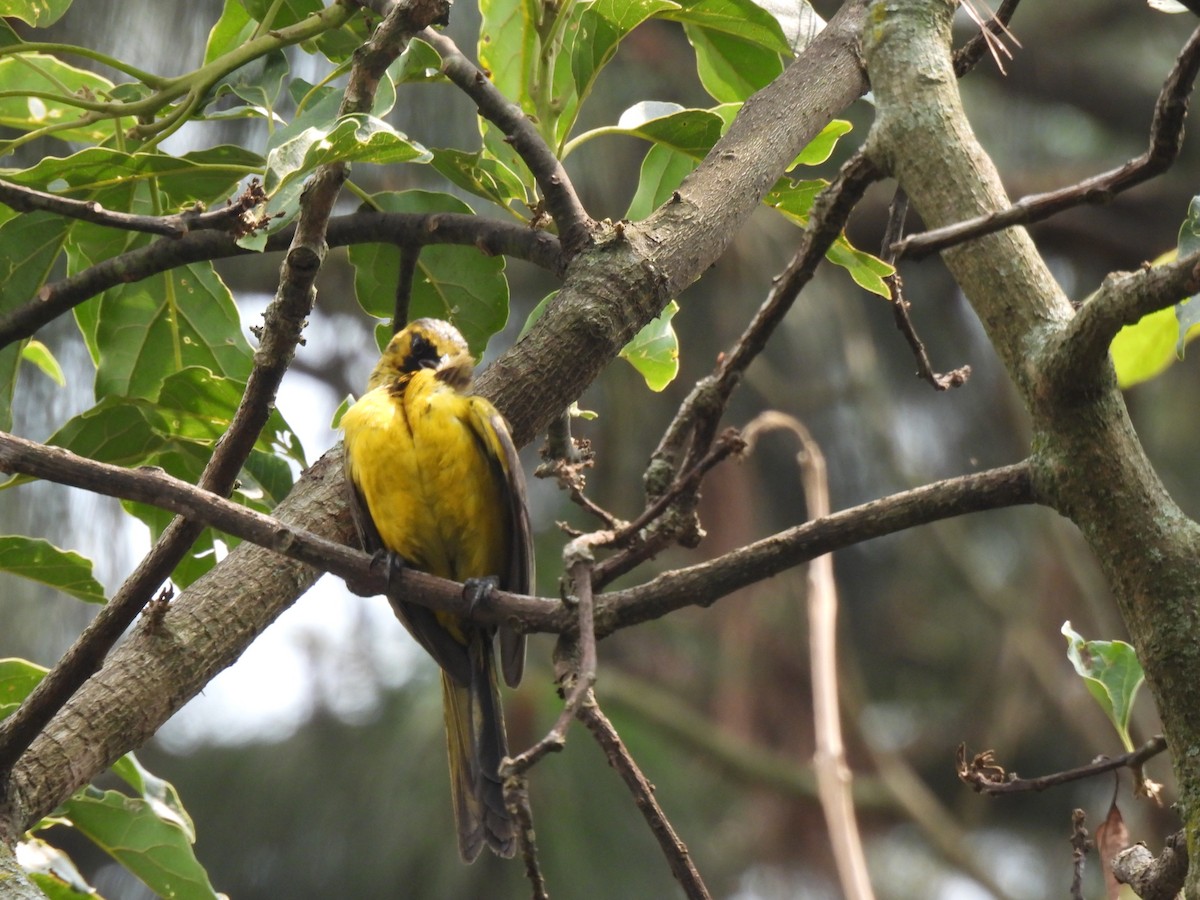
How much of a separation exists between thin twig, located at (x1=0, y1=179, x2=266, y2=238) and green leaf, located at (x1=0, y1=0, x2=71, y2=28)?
29.4 inches

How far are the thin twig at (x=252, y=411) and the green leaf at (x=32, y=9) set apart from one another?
1.04 meters

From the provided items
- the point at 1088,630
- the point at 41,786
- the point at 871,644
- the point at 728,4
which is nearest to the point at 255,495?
the point at 41,786

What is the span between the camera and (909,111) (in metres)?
1.83

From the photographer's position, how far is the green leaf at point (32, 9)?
2543mm

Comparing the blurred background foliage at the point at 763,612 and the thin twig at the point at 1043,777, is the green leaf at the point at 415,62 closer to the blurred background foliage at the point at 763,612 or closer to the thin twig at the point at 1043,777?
the thin twig at the point at 1043,777

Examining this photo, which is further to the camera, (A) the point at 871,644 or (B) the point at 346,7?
(A) the point at 871,644

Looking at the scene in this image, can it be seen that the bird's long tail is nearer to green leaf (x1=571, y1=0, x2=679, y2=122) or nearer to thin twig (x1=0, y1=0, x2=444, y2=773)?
thin twig (x1=0, y1=0, x2=444, y2=773)

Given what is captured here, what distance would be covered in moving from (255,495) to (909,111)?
145 centimetres

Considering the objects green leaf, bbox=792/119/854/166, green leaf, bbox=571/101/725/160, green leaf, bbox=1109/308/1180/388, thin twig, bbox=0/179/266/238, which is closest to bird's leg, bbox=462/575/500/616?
thin twig, bbox=0/179/266/238

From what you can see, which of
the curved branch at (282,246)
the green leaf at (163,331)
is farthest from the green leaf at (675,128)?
the green leaf at (163,331)

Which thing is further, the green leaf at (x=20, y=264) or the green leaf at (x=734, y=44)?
the green leaf at (x=734, y=44)

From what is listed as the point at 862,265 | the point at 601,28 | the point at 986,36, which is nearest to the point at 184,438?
the point at 601,28

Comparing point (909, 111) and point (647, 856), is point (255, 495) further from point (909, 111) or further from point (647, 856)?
point (647, 856)

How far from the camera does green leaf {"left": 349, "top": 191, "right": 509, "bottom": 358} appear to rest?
2621 mm
